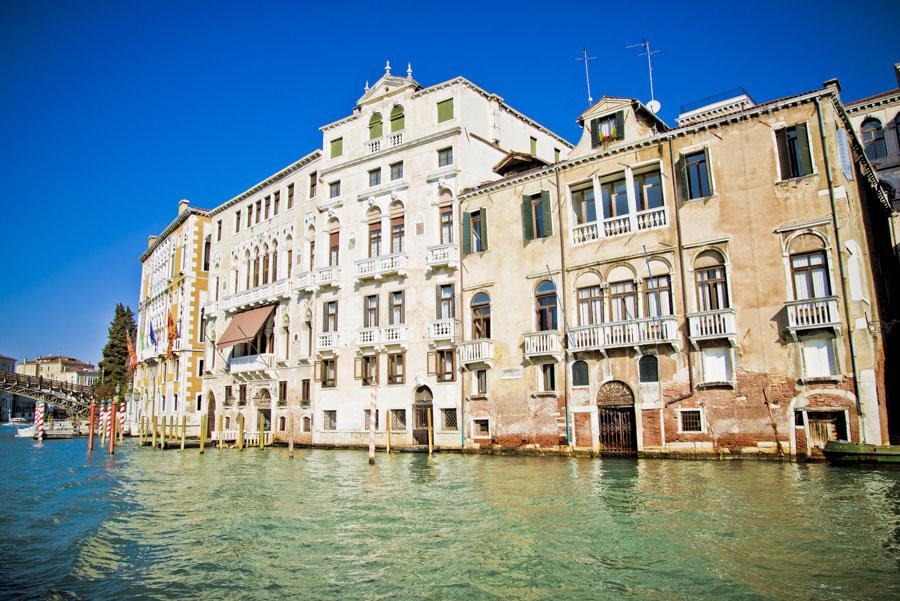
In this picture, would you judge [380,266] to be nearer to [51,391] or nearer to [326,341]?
[326,341]

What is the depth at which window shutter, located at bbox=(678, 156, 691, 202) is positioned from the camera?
19.9 m

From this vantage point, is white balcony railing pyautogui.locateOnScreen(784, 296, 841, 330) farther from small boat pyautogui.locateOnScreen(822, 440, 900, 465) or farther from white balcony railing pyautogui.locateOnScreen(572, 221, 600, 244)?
white balcony railing pyautogui.locateOnScreen(572, 221, 600, 244)

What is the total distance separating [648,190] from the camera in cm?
2108

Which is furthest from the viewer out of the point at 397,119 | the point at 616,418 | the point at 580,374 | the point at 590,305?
the point at 397,119

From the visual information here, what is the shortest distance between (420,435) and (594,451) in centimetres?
799

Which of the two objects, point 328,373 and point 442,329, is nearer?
point 442,329

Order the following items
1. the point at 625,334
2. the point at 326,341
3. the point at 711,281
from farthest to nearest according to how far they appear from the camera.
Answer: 1. the point at 326,341
2. the point at 625,334
3. the point at 711,281

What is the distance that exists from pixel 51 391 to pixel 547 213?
54386 mm

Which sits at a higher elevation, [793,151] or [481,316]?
[793,151]

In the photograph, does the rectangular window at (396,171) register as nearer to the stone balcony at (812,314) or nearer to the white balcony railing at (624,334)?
the white balcony railing at (624,334)

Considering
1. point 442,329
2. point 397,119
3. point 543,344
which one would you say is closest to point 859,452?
point 543,344

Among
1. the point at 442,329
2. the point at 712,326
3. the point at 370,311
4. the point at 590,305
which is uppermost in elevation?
the point at 370,311

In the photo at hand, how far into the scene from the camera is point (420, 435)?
26.6 m

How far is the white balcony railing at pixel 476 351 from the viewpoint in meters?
24.3
